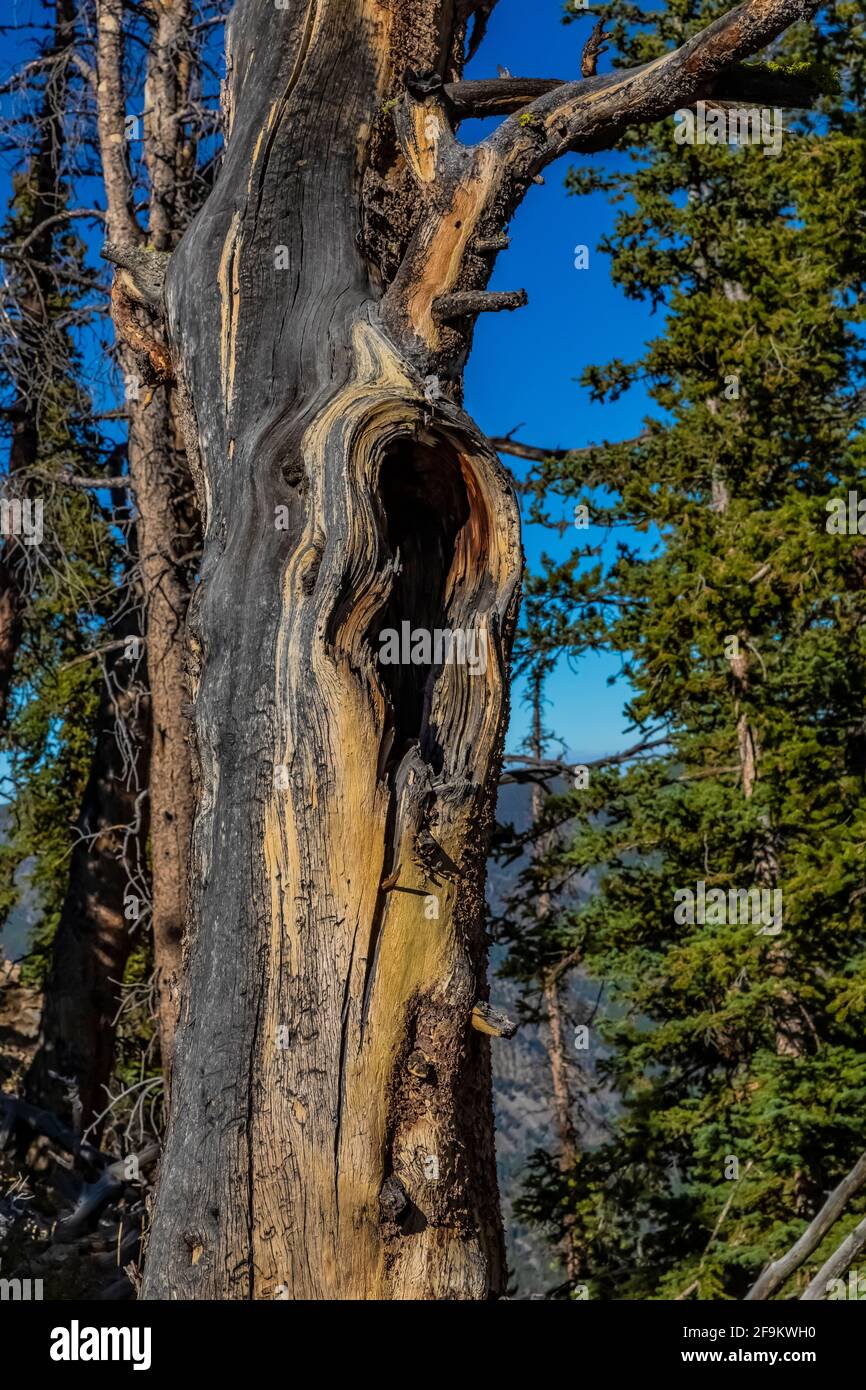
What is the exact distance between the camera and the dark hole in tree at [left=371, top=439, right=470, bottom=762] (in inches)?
166

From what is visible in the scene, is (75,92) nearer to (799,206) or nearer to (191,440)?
(799,206)

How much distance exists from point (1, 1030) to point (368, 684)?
1623 centimetres

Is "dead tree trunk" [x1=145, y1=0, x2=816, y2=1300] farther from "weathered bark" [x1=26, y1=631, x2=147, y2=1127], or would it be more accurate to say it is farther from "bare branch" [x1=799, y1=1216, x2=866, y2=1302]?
"weathered bark" [x1=26, y1=631, x2=147, y2=1127]

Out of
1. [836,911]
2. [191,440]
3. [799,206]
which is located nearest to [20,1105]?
[836,911]

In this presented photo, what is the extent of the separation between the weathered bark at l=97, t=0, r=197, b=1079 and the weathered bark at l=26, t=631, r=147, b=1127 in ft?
7.80

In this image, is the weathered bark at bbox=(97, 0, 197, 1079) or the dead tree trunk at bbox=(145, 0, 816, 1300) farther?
the weathered bark at bbox=(97, 0, 197, 1079)

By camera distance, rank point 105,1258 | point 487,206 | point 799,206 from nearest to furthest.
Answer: point 487,206 → point 105,1258 → point 799,206

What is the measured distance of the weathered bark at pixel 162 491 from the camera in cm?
896

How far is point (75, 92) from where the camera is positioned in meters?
10.6

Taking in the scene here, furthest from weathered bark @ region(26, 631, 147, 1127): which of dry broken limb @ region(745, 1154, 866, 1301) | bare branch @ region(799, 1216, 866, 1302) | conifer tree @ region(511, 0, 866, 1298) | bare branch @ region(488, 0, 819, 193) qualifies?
bare branch @ region(799, 1216, 866, 1302)

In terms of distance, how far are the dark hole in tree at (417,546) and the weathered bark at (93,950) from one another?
7.51 metres

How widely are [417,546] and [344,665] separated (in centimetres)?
77

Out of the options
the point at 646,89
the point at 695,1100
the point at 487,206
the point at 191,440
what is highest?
the point at 646,89

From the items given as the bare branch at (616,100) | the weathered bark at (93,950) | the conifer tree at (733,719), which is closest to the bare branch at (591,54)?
→ the bare branch at (616,100)
